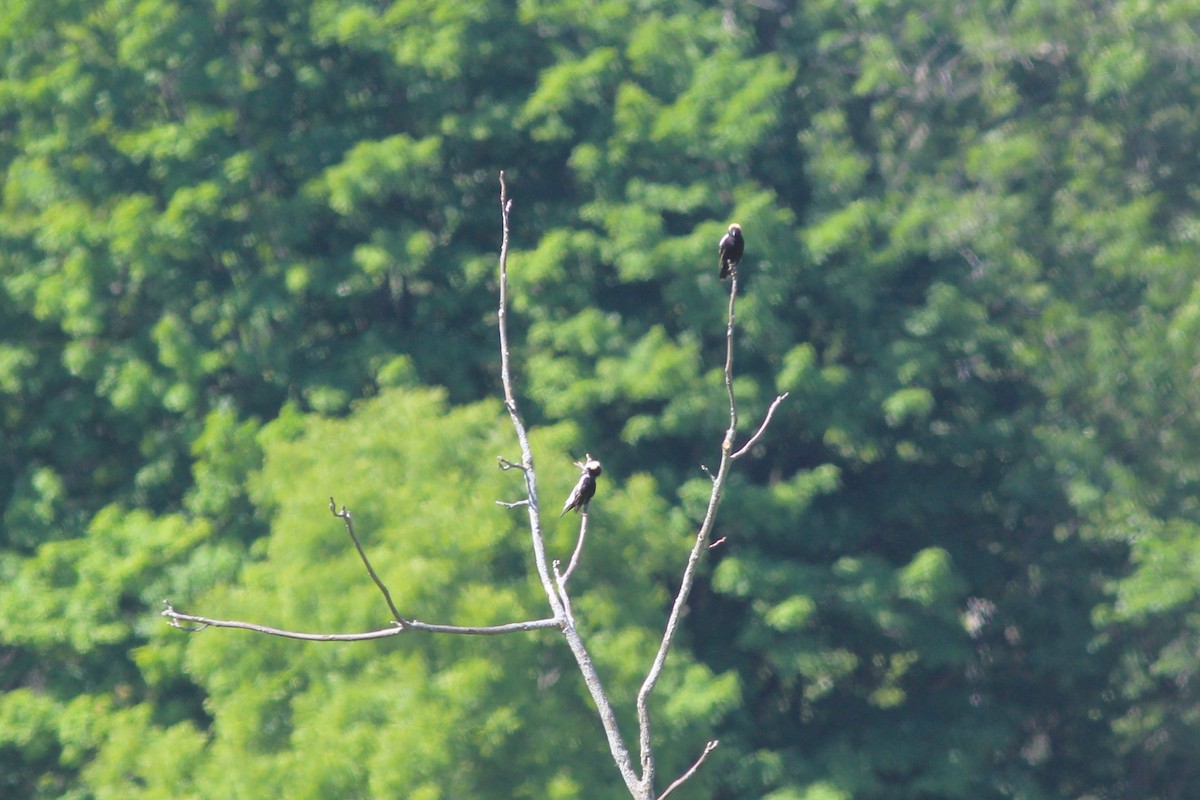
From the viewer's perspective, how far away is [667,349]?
48.8 feet

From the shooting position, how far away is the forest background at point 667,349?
568 inches

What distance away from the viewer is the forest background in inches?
568

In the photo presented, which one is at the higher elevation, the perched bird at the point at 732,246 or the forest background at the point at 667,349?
the perched bird at the point at 732,246

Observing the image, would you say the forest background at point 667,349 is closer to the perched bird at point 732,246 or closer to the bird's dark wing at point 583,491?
the perched bird at point 732,246

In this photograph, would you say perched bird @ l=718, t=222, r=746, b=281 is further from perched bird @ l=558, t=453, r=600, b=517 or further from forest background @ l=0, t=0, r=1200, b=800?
forest background @ l=0, t=0, r=1200, b=800

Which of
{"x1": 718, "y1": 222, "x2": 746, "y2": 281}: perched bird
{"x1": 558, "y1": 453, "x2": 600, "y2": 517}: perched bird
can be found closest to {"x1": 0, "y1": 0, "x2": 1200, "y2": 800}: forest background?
{"x1": 718, "y1": 222, "x2": 746, "y2": 281}: perched bird

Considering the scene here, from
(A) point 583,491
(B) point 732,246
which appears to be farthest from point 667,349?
(A) point 583,491

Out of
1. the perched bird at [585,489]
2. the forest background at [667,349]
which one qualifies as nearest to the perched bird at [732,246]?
the perched bird at [585,489]

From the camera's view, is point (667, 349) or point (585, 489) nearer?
point (585, 489)

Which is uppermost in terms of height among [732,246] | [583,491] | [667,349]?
[583,491]

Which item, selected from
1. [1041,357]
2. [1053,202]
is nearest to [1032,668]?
[1041,357]

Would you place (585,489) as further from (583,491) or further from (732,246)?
(732,246)

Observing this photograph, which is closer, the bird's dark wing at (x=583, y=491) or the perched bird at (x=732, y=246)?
the bird's dark wing at (x=583, y=491)

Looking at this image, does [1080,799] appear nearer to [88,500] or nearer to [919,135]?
[919,135]
